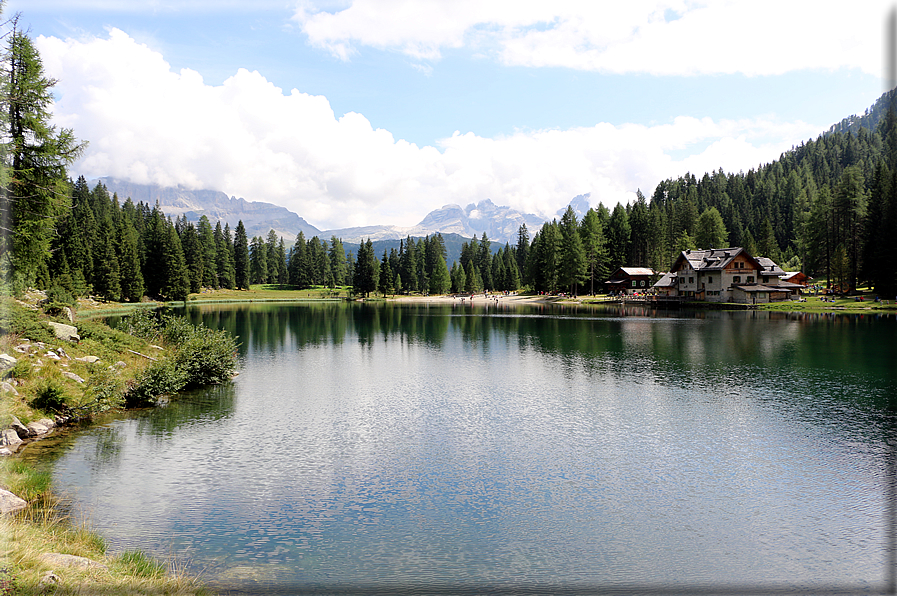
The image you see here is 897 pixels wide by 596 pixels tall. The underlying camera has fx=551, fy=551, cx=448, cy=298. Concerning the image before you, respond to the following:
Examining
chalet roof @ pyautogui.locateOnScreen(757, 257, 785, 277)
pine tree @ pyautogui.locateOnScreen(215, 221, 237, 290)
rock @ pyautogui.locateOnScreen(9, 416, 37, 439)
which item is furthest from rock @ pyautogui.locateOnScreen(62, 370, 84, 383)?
pine tree @ pyautogui.locateOnScreen(215, 221, 237, 290)

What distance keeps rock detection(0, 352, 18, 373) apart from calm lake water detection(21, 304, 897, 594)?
4054 millimetres

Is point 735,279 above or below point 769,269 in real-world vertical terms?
below

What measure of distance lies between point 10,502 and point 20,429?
9.43 meters

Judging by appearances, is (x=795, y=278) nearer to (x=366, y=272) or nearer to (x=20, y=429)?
(x=366, y=272)

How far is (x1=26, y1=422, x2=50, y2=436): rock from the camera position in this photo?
23.0 meters

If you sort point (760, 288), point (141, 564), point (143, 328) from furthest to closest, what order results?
point (760, 288), point (143, 328), point (141, 564)

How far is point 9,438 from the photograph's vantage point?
21375 millimetres

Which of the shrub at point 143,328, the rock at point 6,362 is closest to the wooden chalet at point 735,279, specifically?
the shrub at point 143,328

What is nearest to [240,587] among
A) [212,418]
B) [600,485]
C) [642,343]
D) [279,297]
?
[600,485]

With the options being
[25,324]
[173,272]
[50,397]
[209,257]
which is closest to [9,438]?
[50,397]

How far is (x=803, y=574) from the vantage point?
12750 millimetres

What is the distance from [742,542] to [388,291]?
18057 centimetres

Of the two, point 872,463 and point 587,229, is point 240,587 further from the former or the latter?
point 587,229

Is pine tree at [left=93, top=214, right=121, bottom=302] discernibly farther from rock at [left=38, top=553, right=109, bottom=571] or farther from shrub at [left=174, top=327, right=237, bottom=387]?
rock at [left=38, top=553, right=109, bottom=571]
